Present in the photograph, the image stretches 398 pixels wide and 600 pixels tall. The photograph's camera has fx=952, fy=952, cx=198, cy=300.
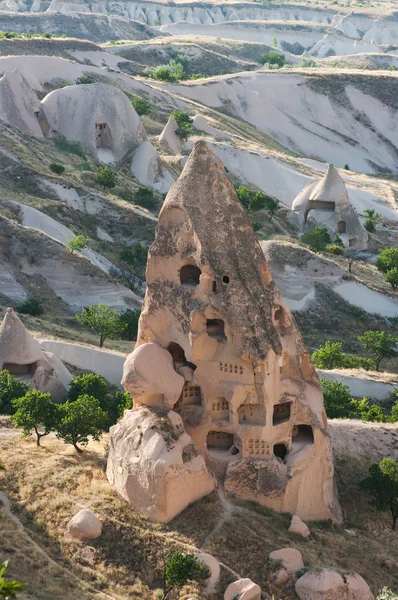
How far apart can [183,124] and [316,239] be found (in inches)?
1155

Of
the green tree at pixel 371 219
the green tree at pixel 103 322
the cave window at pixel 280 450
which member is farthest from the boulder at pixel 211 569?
the green tree at pixel 371 219

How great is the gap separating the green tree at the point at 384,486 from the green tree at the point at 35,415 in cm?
1067

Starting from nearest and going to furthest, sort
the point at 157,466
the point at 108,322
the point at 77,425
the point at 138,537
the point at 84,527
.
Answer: the point at 138,537, the point at 84,527, the point at 157,466, the point at 77,425, the point at 108,322

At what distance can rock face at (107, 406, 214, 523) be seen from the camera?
26.6 metres

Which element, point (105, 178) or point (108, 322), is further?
point (105, 178)

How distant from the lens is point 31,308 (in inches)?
2083

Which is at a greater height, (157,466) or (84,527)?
(157,466)

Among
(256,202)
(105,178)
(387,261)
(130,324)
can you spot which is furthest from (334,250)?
(130,324)

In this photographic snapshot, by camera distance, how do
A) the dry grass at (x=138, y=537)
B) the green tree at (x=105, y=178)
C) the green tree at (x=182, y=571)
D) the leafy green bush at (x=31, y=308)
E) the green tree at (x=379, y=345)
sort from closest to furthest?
the green tree at (x=182, y=571), the dry grass at (x=138, y=537), the leafy green bush at (x=31, y=308), the green tree at (x=379, y=345), the green tree at (x=105, y=178)

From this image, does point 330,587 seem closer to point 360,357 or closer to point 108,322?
point 108,322

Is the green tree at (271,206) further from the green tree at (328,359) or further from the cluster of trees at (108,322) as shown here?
the green tree at (328,359)

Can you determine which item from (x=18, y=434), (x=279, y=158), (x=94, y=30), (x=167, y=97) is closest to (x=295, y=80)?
(x=167, y=97)

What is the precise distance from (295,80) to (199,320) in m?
110

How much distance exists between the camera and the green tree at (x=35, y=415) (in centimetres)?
3212
